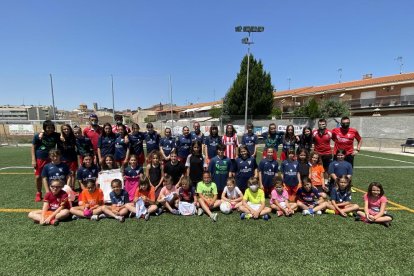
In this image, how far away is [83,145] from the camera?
6.28 m

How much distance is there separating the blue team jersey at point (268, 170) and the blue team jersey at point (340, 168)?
1.33m

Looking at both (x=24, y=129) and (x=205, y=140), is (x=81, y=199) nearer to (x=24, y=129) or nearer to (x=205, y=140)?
(x=205, y=140)

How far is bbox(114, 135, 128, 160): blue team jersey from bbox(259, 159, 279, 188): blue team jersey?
3.82 metres

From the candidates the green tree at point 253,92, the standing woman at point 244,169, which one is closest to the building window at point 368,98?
the green tree at point 253,92

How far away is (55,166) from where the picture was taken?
5.25 metres

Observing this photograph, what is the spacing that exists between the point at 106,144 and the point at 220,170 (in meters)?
3.29

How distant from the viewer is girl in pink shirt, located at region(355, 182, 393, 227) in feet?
14.3

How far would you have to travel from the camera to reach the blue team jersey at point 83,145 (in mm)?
6246

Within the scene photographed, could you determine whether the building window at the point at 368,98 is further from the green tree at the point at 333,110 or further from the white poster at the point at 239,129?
the white poster at the point at 239,129

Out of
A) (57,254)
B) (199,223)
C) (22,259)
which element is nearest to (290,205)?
(199,223)

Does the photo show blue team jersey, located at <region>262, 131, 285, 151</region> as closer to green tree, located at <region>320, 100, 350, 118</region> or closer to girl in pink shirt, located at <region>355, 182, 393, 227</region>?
girl in pink shirt, located at <region>355, 182, 393, 227</region>

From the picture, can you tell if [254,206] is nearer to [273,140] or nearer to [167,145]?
[273,140]

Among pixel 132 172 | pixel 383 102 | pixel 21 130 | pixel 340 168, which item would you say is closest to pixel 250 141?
pixel 340 168

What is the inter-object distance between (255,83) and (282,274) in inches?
1119
